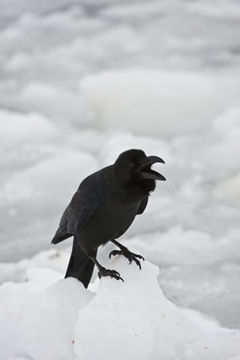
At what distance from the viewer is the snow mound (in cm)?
261

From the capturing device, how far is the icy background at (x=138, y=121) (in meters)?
4.11

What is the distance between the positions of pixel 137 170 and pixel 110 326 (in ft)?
1.94

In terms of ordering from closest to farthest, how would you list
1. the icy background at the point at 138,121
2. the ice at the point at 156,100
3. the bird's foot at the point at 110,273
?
1. the bird's foot at the point at 110,273
2. the icy background at the point at 138,121
3. the ice at the point at 156,100

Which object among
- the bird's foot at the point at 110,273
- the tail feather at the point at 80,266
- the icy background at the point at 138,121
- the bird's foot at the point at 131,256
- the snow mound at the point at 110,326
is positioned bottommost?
the snow mound at the point at 110,326

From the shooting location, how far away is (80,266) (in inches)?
118

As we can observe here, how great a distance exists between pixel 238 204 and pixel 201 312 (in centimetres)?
140

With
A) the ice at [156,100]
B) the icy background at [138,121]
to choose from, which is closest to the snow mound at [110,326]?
the icy background at [138,121]

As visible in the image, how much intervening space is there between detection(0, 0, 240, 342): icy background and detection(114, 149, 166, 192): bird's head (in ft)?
3.34

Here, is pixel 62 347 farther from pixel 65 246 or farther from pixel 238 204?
pixel 238 204

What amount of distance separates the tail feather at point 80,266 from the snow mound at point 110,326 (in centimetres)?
10

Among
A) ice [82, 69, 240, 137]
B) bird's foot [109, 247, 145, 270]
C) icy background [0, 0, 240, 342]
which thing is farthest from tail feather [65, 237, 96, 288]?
ice [82, 69, 240, 137]

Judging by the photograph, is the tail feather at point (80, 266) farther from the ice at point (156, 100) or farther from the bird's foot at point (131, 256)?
the ice at point (156, 100)

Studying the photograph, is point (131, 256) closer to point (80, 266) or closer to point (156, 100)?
point (80, 266)

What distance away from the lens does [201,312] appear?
Result: 3.38 metres
